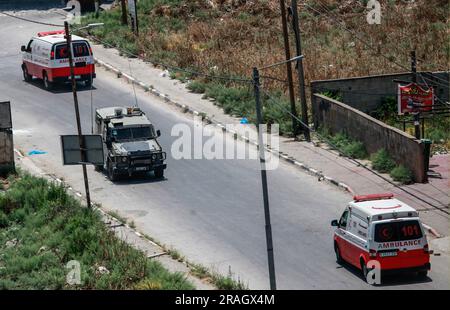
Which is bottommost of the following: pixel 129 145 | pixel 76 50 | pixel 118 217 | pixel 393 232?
pixel 118 217

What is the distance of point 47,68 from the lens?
47.2m

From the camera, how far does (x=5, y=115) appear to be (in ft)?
126

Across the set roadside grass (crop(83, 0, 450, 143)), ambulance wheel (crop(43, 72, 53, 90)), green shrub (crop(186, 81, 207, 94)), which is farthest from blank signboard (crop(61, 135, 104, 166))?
ambulance wheel (crop(43, 72, 53, 90))

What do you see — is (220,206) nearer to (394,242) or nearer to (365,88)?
(394,242)

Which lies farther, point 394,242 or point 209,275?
point 209,275

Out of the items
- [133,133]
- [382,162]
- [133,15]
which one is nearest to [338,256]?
[382,162]

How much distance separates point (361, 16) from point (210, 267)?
3544 cm

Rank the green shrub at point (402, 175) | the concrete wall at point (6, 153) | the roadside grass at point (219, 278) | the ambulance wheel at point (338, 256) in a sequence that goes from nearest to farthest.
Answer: the roadside grass at point (219, 278) → the ambulance wheel at point (338, 256) → the green shrub at point (402, 175) → the concrete wall at point (6, 153)

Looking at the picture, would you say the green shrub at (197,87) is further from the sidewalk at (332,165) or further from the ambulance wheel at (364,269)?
the ambulance wheel at (364,269)

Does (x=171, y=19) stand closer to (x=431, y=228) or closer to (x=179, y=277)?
(x=431, y=228)

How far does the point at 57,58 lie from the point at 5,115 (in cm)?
865

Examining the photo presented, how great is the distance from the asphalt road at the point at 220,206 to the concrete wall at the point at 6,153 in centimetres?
132

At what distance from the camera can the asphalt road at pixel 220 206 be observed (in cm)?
2811

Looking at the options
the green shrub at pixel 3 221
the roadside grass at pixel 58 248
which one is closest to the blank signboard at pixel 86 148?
the roadside grass at pixel 58 248
